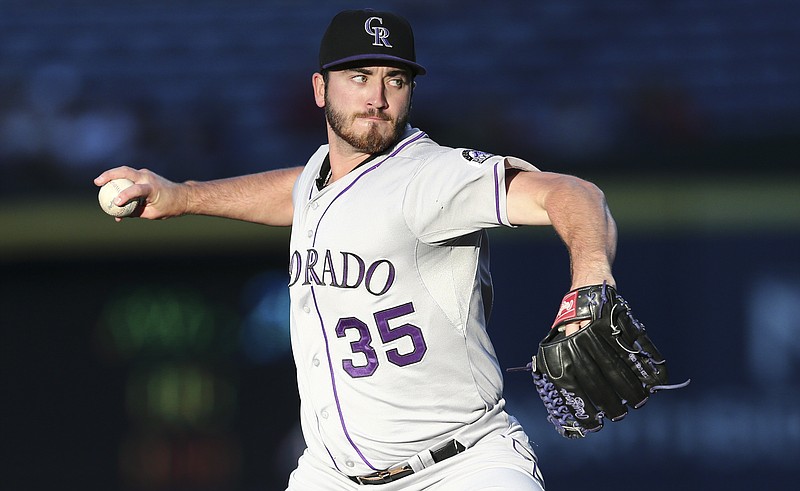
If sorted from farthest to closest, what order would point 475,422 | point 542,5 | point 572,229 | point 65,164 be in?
point 542,5
point 65,164
point 475,422
point 572,229

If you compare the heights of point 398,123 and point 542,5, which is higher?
point 542,5

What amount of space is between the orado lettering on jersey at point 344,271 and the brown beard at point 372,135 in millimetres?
336

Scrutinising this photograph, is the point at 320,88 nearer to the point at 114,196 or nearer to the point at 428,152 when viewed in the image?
the point at 428,152

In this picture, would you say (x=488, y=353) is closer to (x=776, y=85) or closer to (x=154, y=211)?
(x=154, y=211)

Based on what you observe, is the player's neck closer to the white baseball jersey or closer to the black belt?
the white baseball jersey

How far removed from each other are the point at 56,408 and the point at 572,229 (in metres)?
5.33

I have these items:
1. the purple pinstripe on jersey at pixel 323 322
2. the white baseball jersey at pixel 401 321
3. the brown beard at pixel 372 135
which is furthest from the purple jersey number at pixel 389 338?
the brown beard at pixel 372 135

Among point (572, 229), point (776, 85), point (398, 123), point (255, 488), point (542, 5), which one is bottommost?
point (255, 488)

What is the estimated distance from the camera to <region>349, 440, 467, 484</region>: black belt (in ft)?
10.8

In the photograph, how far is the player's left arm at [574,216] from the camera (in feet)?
9.05

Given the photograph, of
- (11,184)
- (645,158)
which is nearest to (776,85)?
(645,158)

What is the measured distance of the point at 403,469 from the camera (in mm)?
3322

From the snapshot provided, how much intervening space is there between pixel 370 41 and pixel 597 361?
4.03 ft

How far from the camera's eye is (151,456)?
731 cm
